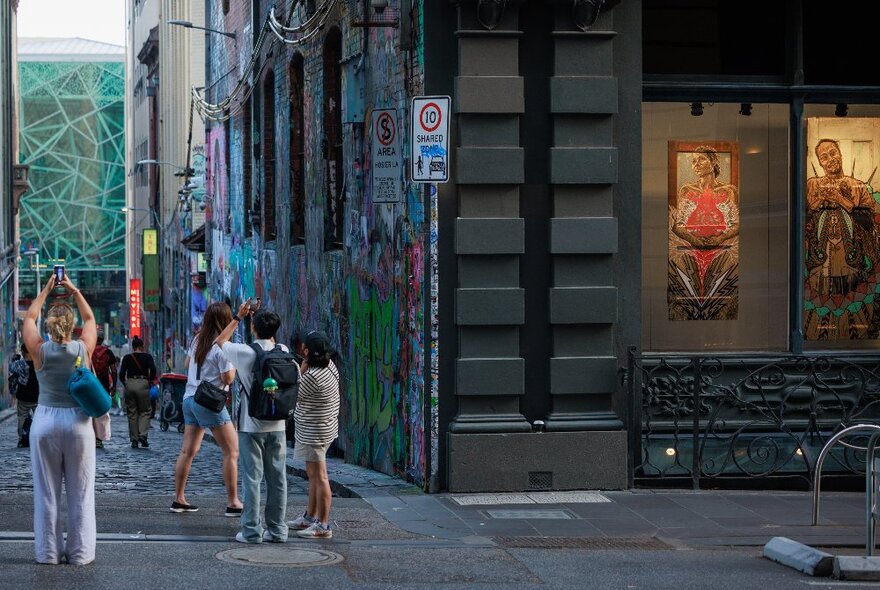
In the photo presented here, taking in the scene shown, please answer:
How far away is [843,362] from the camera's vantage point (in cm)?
1377

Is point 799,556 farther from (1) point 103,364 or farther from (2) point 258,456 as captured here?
(1) point 103,364

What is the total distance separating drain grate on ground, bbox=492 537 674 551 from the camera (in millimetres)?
10531

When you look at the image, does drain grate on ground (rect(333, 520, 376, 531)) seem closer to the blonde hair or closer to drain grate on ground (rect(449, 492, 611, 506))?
drain grate on ground (rect(449, 492, 611, 506))

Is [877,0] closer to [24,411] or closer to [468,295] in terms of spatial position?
[468,295]

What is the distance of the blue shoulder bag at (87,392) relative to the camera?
9.00 metres

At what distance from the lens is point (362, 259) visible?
53.4 feet

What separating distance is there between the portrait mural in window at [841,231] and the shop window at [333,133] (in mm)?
6335

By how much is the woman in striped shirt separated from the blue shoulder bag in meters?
1.98

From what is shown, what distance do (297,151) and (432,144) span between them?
9.46 meters

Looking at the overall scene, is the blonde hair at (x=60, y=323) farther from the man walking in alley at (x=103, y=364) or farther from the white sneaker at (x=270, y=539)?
the man walking in alley at (x=103, y=364)

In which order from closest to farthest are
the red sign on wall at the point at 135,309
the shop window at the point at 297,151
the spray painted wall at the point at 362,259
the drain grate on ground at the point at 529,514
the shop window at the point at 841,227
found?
1. the drain grate on ground at the point at 529,514
2. the spray painted wall at the point at 362,259
3. the shop window at the point at 841,227
4. the shop window at the point at 297,151
5. the red sign on wall at the point at 135,309

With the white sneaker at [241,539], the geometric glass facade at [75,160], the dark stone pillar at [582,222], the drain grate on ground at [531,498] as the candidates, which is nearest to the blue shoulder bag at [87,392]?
the white sneaker at [241,539]

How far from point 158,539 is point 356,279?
22.0 feet

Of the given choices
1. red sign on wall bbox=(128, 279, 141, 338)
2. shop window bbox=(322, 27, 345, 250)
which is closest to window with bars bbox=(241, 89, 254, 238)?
shop window bbox=(322, 27, 345, 250)
